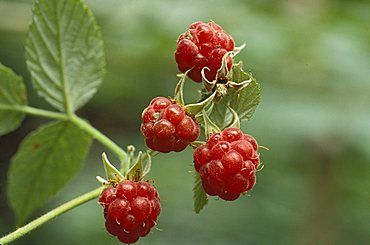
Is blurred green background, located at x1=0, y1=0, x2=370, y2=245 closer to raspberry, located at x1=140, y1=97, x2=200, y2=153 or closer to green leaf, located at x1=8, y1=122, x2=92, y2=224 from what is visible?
green leaf, located at x1=8, y1=122, x2=92, y2=224

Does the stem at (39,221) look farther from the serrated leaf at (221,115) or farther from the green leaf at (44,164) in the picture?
the green leaf at (44,164)

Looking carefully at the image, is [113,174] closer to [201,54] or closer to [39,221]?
[39,221]

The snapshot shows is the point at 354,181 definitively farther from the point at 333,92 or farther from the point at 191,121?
the point at 191,121

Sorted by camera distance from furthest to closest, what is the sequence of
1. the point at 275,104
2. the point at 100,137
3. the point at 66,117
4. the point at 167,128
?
the point at 275,104, the point at 66,117, the point at 100,137, the point at 167,128

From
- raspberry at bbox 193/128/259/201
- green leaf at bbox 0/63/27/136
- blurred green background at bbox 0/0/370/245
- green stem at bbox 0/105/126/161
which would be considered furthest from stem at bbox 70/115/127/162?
blurred green background at bbox 0/0/370/245

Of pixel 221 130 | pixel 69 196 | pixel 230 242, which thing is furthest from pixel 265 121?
pixel 221 130

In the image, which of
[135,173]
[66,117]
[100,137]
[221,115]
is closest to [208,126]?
[221,115]

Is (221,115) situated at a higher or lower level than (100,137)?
higher
